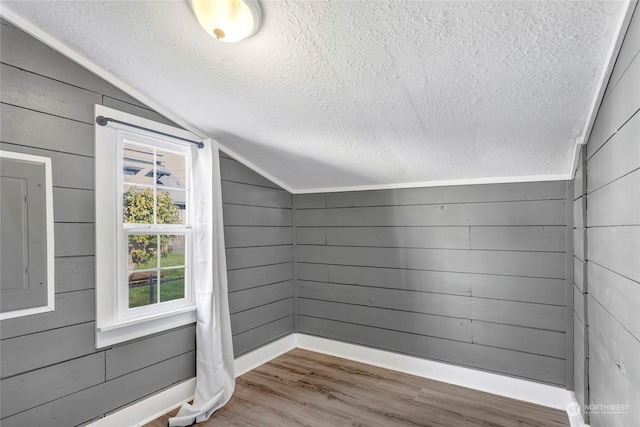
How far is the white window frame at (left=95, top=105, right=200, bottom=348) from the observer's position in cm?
206

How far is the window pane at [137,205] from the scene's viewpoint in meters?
2.26

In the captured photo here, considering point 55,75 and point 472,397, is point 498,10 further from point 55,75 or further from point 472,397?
point 472,397

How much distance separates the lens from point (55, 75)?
1.91 meters

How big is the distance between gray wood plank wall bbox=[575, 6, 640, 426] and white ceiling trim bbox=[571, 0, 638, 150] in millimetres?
31

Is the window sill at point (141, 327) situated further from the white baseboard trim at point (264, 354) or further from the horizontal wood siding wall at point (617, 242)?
the horizontal wood siding wall at point (617, 242)

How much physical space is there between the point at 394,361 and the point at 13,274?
277 cm

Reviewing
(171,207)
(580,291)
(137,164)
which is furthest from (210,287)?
(580,291)

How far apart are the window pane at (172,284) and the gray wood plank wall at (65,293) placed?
27 cm

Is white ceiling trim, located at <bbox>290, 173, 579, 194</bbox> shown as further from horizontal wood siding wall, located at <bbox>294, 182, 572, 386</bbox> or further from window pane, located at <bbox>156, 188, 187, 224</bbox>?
window pane, located at <bbox>156, 188, 187, 224</bbox>

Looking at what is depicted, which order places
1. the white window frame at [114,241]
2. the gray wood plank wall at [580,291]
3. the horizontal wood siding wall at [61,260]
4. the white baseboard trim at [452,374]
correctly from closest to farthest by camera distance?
the horizontal wood siding wall at [61,260], the gray wood plank wall at [580,291], the white window frame at [114,241], the white baseboard trim at [452,374]

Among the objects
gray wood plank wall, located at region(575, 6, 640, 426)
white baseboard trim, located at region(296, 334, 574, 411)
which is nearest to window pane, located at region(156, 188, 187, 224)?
white baseboard trim, located at region(296, 334, 574, 411)

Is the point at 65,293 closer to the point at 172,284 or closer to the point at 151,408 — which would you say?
the point at 172,284

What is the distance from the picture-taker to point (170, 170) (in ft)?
8.46

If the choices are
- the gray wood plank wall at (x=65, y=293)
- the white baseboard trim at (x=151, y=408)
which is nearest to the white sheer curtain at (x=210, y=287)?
the white baseboard trim at (x=151, y=408)
